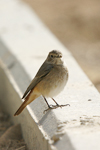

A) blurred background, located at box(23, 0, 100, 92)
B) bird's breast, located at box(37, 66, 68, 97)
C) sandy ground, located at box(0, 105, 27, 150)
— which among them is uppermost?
blurred background, located at box(23, 0, 100, 92)

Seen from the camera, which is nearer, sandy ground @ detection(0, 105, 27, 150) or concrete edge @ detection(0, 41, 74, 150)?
concrete edge @ detection(0, 41, 74, 150)

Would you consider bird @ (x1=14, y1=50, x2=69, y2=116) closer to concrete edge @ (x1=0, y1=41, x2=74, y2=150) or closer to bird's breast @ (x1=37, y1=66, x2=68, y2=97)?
bird's breast @ (x1=37, y1=66, x2=68, y2=97)

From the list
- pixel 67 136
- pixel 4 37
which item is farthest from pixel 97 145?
pixel 4 37

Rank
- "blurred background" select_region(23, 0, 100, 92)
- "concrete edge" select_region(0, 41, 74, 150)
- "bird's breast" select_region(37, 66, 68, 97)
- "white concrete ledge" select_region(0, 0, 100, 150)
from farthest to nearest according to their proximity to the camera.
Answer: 1. "blurred background" select_region(23, 0, 100, 92)
2. "bird's breast" select_region(37, 66, 68, 97)
3. "concrete edge" select_region(0, 41, 74, 150)
4. "white concrete ledge" select_region(0, 0, 100, 150)

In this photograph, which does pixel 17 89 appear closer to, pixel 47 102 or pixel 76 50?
pixel 47 102

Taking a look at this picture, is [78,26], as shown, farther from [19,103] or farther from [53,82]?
[53,82]

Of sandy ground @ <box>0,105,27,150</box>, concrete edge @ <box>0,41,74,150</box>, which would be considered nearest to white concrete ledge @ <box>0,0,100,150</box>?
concrete edge @ <box>0,41,74,150</box>

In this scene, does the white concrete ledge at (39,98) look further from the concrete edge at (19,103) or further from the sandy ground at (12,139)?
the sandy ground at (12,139)
